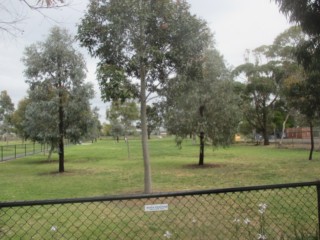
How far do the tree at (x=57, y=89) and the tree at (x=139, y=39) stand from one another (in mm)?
9034

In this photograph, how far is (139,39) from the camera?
34.4 ft

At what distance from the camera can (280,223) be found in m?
7.17

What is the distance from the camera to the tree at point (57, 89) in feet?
63.5

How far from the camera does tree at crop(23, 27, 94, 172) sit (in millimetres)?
19359

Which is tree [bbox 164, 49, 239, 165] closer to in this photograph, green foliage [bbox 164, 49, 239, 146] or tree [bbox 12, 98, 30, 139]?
green foliage [bbox 164, 49, 239, 146]

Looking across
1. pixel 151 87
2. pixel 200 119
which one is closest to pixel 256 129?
pixel 200 119

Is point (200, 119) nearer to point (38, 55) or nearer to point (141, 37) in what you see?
point (38, 55)

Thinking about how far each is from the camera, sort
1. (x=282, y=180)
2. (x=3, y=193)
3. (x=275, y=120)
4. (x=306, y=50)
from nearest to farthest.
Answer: (x=306, y=50) → (x=3, y=193) → (x=282, y=180) → (x=275, y=120)

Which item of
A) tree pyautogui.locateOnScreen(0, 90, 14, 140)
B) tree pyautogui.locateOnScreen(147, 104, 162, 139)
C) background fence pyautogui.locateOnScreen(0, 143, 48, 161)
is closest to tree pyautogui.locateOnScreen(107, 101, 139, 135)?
background fence pyautogui.locateOnScreen(0, 143, 48, 161)

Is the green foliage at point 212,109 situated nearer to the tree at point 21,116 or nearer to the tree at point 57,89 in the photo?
the tree at point 57,89

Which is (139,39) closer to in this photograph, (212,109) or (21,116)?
A: (212,109)

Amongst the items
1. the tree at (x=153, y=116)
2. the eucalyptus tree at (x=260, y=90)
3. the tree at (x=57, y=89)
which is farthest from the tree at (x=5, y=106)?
the tree at (x=153, y=116)

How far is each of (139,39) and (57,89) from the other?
33.2ft

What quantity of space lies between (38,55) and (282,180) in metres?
12.9
